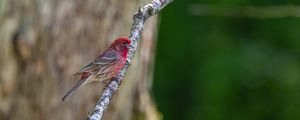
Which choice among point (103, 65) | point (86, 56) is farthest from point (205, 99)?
point (103, 65)

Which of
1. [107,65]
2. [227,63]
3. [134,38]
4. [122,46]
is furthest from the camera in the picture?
[227,63]

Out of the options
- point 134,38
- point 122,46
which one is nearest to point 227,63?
point 122,46

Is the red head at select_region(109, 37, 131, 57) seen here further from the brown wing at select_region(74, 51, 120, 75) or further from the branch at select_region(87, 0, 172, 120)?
the branch at select_region(87, 0, 172, 120)

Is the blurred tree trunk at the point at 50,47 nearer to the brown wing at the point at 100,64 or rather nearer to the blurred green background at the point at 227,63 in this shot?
the brown wing at the point at 100,64

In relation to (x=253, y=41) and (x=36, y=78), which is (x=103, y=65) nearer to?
(x=36, y=78)

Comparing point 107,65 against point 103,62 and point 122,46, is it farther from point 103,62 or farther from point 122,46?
point 122,46

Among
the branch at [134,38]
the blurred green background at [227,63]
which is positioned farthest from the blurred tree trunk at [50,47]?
the branch at [134,38]
